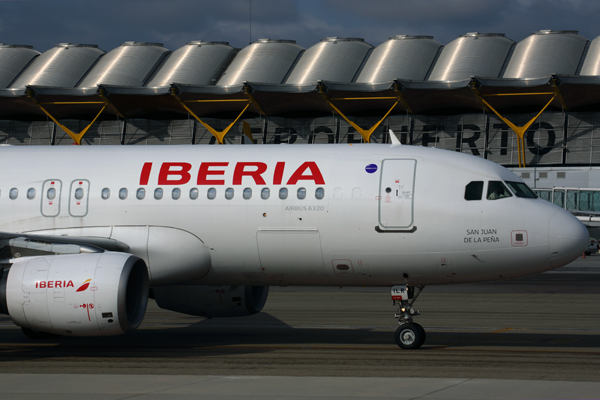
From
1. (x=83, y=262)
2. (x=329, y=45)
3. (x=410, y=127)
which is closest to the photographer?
(x=83, y=262)

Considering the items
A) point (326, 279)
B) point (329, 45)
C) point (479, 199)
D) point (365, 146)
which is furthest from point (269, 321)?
point (329, 45)

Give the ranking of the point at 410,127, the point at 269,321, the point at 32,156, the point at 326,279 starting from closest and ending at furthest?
the point at 326,279
the point at 32,156
the point at 269,321
the point at 410,127

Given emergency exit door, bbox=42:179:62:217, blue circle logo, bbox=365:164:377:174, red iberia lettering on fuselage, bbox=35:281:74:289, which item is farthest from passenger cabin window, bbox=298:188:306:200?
emergency exit door, bbox=42:179:62:217

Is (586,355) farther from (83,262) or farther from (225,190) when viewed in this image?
(83,262)

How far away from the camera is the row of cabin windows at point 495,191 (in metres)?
14.6

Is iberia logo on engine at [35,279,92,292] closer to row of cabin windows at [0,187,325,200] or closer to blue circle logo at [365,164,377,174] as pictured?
row of cabin windows at [0,187,325,200]

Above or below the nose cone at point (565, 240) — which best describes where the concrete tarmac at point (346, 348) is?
below

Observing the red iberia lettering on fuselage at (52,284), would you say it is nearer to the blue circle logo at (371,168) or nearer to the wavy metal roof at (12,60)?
the blue circle logo at (371,168)

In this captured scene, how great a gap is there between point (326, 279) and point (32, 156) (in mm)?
7502

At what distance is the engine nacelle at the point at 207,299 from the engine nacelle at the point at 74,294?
314 cm

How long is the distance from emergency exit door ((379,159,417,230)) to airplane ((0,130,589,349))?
0.09ft

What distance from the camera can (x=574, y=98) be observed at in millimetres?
69188

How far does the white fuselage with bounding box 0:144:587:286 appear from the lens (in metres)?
14.5

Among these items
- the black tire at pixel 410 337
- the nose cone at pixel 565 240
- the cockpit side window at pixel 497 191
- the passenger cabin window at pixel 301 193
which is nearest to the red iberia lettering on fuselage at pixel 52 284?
the passenger cabin window at pixel 301 193
